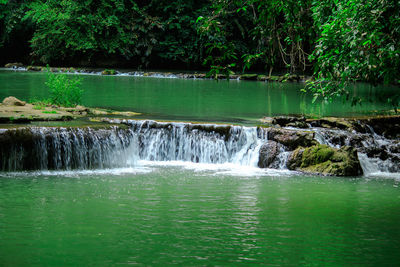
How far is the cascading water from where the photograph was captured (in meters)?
10.8

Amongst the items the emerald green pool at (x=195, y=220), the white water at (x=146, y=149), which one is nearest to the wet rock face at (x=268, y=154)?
the white water at (x=146, y=149)

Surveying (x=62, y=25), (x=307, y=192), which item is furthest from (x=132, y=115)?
(x=62, y=25)

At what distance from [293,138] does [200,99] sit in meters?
7.90

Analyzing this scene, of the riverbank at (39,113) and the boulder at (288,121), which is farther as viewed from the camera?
the boulder at (288,121)

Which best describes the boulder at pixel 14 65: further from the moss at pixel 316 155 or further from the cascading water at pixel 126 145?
the moss at pixel 316 155

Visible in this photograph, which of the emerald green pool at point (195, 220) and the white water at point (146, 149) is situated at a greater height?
the white water at point (146, 149)

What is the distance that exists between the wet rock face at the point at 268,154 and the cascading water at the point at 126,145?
0.51ft

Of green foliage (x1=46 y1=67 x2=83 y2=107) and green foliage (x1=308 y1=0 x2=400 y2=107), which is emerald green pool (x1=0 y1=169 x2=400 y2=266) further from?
green foliage (x1=46 y1=67 x2=83 y2=107)

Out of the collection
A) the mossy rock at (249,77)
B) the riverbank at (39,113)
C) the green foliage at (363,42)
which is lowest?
the riverbank at (39,113)

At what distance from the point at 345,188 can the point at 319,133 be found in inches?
123

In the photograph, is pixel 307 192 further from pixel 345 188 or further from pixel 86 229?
pixel 86 229

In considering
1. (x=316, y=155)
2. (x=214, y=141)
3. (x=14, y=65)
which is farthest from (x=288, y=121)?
(x=14, y=65)

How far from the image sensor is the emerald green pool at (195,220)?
6.02 m

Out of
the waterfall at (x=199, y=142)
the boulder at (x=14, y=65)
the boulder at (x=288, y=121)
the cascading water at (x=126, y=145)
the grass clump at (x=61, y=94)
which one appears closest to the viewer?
the cascading water at (x=126, y=145)
